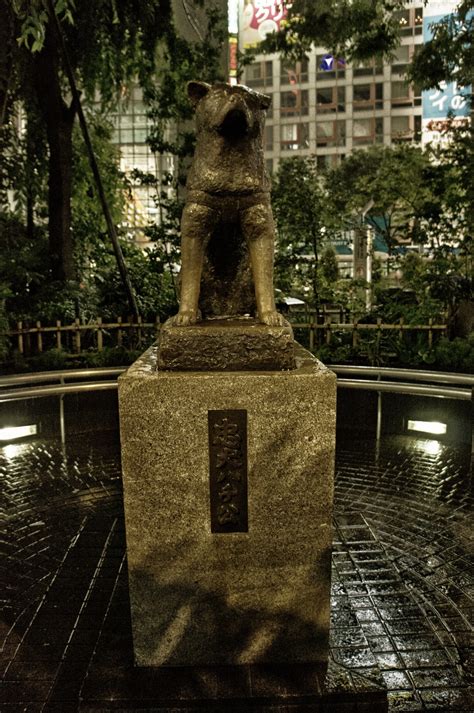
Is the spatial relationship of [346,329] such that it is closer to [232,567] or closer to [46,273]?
[46,273]

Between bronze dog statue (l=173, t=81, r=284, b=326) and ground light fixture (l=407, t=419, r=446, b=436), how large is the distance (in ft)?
13.5

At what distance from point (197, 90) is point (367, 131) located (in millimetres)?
42283

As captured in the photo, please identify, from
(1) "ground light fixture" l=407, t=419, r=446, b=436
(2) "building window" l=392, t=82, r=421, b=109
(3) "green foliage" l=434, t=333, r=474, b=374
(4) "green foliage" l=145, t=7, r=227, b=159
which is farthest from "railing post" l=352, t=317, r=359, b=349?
(2) "building window" l=392, t=82, r=421, b=109

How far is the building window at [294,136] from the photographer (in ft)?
138

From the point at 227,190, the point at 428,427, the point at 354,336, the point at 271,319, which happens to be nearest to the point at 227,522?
the point at 271,319

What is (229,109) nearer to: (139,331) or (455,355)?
(455,355)

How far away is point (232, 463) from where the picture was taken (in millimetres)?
2539

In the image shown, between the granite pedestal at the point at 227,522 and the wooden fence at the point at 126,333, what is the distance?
646 centimetres

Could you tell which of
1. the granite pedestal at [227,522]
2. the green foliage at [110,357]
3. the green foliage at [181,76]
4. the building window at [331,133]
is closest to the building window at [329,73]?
the building window at [331,133]

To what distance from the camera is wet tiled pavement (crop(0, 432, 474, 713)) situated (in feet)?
8.48

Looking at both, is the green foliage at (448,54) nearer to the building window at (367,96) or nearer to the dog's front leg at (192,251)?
the dog's front leg at (192,251)

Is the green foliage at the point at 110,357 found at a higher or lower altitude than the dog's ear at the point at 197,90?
lower

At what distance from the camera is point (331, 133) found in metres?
41.9

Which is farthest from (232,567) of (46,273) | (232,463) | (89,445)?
(46,273)
